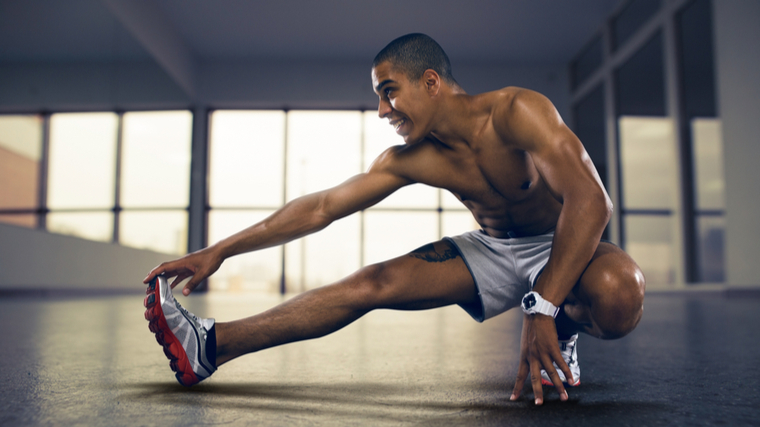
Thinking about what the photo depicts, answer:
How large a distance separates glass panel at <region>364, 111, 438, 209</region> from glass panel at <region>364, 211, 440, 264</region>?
162mm

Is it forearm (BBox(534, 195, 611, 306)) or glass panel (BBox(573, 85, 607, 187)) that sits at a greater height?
glass panel (BBox(573, 85, 607, 187))

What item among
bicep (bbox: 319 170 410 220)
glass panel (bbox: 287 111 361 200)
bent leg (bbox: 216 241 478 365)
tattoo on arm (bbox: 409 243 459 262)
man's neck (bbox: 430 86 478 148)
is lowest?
bent leg (bbox: 216 241 478 365)

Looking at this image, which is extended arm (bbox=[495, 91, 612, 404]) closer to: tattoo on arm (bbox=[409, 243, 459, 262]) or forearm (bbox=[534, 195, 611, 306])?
forearm (bbox=[534, 195, 611, 306])

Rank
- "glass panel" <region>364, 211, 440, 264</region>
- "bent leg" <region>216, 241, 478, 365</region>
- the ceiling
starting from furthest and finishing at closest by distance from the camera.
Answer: "glass panel" <region>364, 211, 440, 264</region> < the ceiling < "bent leg" <region>216, 241, 478, 365</region>

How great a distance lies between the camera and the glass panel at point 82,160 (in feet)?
23.1

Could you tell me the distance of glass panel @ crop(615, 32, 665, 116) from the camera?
7016mm

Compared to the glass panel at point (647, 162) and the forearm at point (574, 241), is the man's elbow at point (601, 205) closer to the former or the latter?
the forearm at point (574, 241)

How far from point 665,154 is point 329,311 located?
6657 millimetres

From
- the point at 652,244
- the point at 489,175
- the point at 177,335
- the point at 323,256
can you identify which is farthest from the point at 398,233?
the point at 177,335

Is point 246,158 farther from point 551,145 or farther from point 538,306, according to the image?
point 538,306

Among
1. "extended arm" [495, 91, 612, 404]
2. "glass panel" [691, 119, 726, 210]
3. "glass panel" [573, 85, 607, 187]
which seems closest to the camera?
"extended arm" [495, 91, 612, 404]

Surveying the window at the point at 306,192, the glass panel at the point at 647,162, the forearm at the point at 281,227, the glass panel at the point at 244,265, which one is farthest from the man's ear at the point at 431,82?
the glass panel at the point at 244,265

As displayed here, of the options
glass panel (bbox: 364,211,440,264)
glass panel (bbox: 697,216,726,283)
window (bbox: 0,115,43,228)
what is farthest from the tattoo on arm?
glass panel (bbox: 364,211,440,264)

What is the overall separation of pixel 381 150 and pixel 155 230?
381 centimetres
